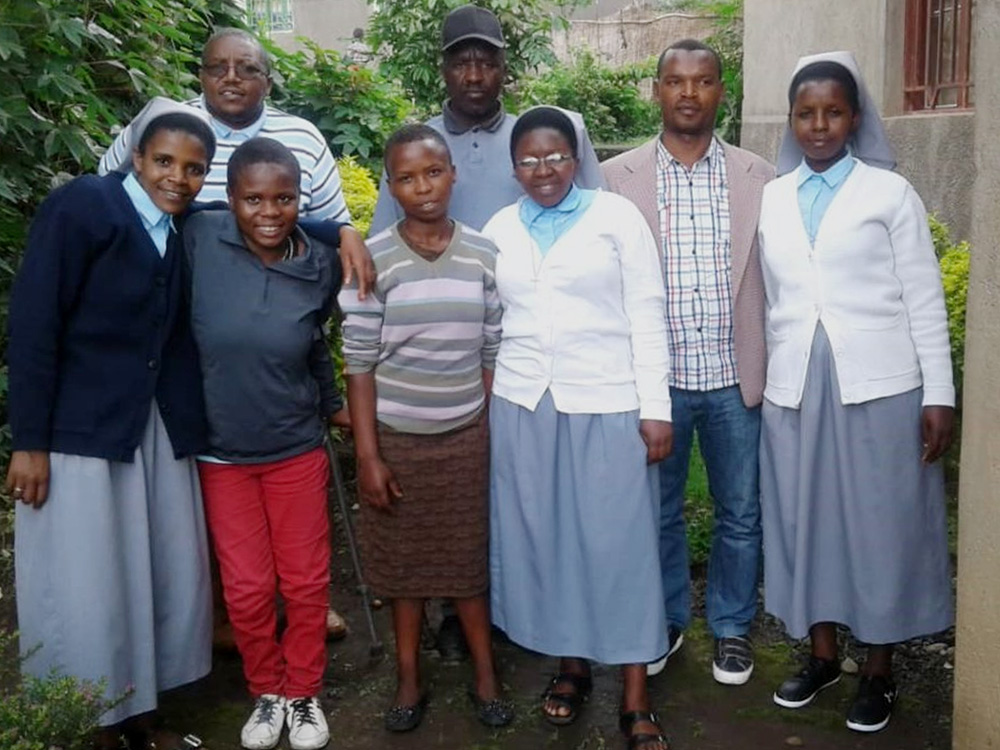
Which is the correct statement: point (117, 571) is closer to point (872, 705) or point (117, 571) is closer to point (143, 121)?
point (143, 121)

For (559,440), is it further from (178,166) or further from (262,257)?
(178,166)

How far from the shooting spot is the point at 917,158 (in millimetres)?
6664

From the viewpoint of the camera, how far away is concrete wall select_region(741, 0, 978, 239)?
21.0ft

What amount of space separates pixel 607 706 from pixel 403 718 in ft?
→ 2.22

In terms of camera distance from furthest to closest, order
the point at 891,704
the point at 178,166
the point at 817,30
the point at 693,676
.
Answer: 1. the point at 817,30
2. the point at 693,676
3. the point at 891,704
4. the point at 178,166

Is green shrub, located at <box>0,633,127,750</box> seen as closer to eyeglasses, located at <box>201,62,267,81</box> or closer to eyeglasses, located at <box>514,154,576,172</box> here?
eyeglasses, located at <box>514,154,576,172</box>

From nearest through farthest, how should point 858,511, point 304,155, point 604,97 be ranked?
point 858,511 → point 304,155 → point 604,97

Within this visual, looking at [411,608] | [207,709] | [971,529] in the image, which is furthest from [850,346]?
[207,709]

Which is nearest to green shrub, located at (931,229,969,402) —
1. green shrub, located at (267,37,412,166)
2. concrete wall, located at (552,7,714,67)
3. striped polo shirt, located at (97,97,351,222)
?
striped polo shirt, located at (97,97,351,222)

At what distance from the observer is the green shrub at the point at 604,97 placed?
15773mm

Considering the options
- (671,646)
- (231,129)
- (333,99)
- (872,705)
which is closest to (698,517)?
(671,646)

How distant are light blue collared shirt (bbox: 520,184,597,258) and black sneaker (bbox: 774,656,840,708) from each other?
1638 millimetres

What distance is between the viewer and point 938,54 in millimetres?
6715

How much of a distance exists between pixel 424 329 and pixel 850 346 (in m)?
1.25
